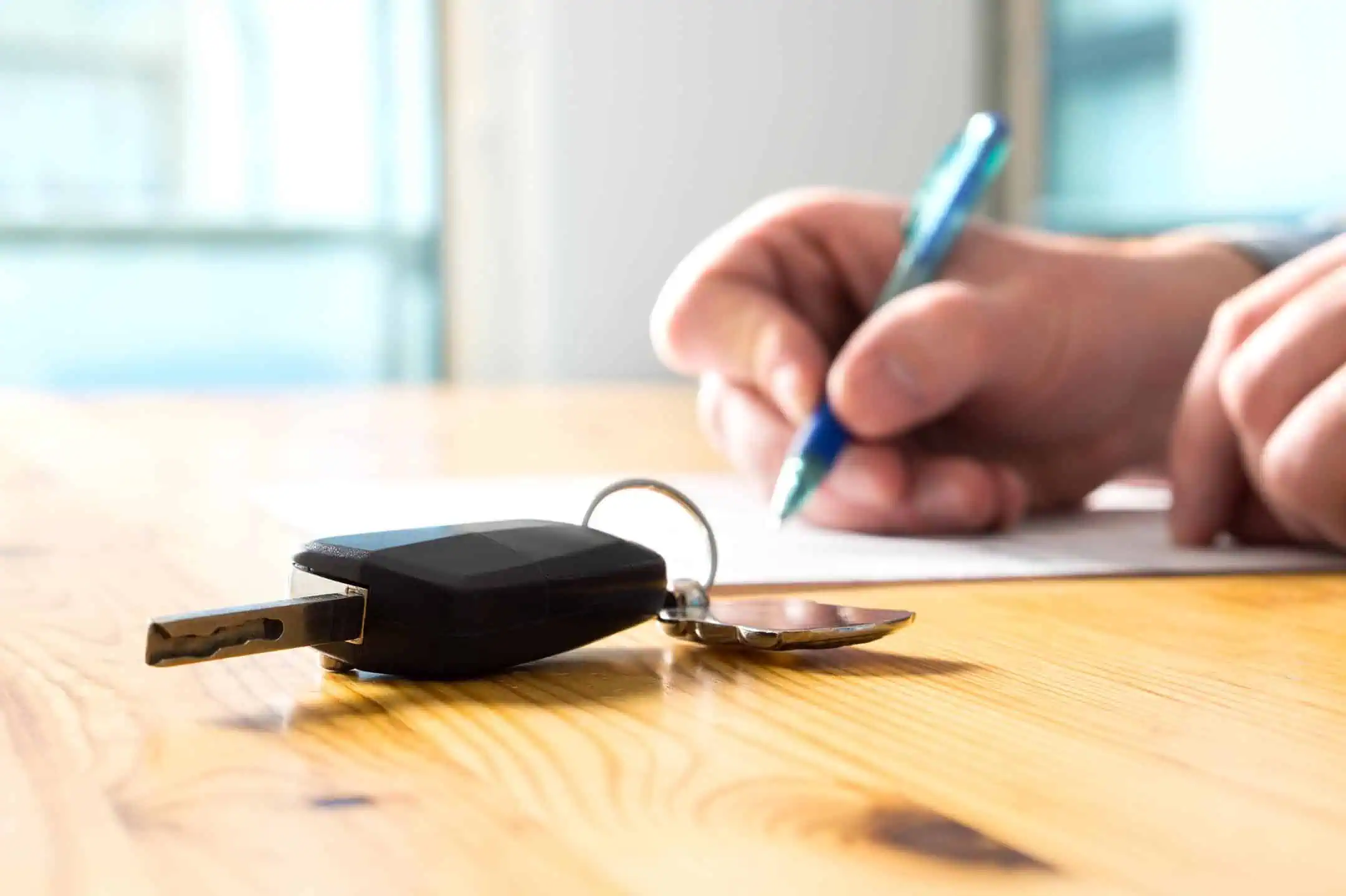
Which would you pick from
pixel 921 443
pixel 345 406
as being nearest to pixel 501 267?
pixel 345 406

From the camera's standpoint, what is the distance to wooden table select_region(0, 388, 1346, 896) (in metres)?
0.22

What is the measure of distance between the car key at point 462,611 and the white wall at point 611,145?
121 inches

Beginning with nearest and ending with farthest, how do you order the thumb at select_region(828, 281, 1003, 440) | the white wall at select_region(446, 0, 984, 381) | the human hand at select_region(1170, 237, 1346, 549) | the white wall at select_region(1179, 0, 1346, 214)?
the human hand at select_region(1170, 237, 1346, 549) < the thumb at select_region(828, 281, 1003, 440) < the white wall at select_region(1179, 0, 1346, 214) < the white wall at select_region(446, 0, 984, 381)

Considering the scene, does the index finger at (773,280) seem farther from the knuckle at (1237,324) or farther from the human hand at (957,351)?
the knuckle at (1237,324)

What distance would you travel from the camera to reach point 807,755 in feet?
0.92

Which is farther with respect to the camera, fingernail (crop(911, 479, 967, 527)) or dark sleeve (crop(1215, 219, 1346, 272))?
dark sleeve (crop(1215, 219, 1346, 272))

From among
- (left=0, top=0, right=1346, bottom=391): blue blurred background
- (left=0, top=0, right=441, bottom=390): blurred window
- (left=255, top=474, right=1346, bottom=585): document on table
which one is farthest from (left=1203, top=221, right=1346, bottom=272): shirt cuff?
(left=0, top=0, right=441, bottom=390): blurred window

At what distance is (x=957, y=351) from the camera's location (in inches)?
26.0

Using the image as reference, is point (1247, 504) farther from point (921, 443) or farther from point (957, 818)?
point (957, 818)

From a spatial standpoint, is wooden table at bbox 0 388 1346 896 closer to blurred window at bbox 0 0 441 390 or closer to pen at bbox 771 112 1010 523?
pen at bbox 771 112 1010 523

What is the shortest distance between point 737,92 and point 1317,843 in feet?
11.2

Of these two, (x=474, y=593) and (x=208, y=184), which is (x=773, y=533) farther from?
(x=208, y=184)

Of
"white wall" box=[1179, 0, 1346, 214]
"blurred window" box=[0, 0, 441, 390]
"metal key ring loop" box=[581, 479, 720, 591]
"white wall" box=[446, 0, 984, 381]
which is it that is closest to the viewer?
"metal key ring loop" box=[581, 479, 720, 591]

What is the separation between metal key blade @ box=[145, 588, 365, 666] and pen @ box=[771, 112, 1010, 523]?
1.10 feet
